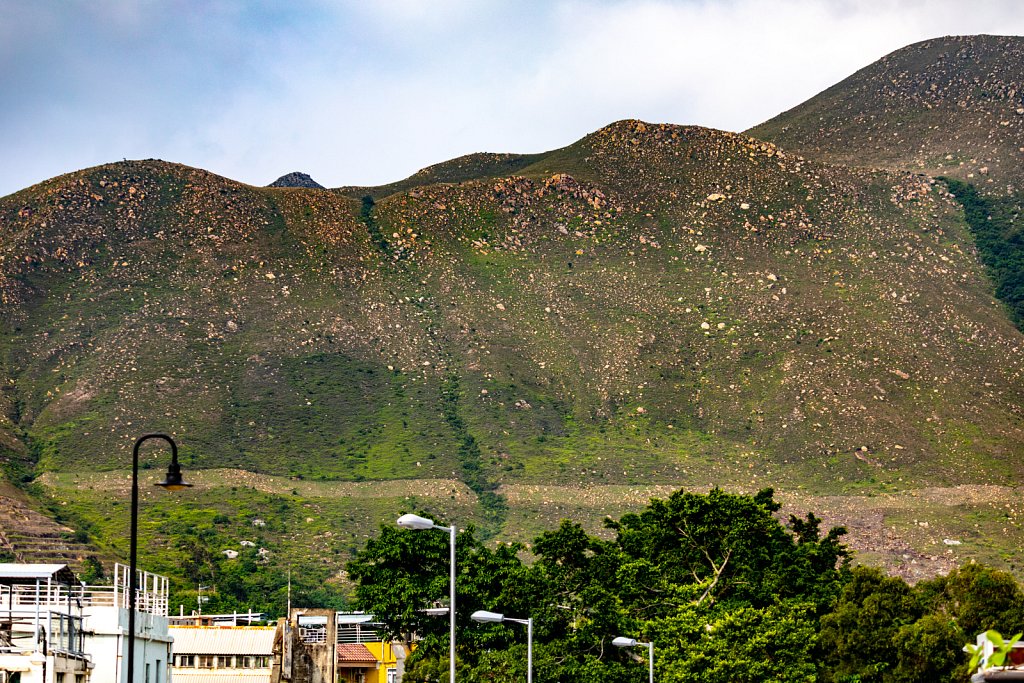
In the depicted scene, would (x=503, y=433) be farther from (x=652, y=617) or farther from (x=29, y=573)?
(x=29, y=573)

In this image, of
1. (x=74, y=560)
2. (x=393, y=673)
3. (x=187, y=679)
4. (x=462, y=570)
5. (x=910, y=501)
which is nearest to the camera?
(x=462, y=570)

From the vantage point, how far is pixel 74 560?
139500 mm

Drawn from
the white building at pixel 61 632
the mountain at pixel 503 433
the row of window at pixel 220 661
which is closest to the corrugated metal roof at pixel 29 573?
the white building at pixel 61 632

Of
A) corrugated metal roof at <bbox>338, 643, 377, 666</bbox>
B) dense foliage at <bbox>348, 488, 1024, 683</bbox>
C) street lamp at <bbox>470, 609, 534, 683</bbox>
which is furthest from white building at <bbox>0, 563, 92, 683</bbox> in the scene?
corrugated metal roof at <bbox>338, 643, 377, 666</bbox>

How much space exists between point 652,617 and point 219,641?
23.1 meters

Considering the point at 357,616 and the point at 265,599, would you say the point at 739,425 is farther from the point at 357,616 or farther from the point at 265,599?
the point at 357,616

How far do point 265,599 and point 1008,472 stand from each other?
76645mm

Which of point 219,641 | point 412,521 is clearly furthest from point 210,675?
point 412,521

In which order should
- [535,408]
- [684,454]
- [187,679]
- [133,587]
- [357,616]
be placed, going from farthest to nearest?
[535,408] → [684,454] → [357,616] → [187,679] → [133,587]

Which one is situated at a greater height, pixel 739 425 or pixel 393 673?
pixel 739 425

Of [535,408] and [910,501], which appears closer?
[910,501]

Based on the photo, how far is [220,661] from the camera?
8869 centimetres

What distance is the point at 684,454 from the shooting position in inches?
6983

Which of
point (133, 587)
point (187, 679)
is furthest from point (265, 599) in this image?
point (133, 587)
